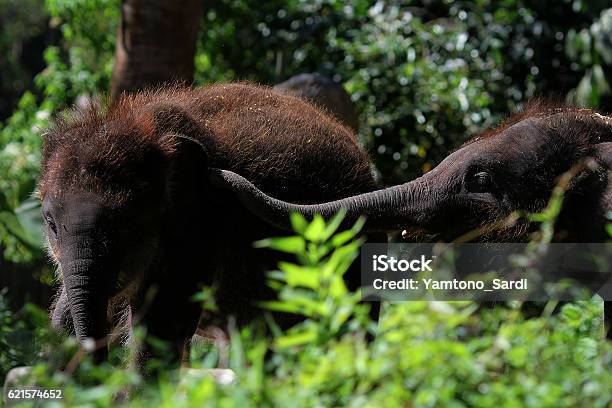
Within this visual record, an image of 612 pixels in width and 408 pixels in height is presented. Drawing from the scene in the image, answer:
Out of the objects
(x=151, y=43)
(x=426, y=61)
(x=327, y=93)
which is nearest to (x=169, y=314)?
(x=327, y=93)

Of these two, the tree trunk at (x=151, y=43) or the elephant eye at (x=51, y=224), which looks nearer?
the elephant eye at (x=51, y=224)

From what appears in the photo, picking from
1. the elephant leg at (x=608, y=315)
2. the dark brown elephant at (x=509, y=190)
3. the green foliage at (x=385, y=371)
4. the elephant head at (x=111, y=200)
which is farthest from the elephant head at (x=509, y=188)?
the green foliage at (x=385, y=371)

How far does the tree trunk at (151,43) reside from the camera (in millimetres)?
9469

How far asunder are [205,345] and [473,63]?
542 centimetres

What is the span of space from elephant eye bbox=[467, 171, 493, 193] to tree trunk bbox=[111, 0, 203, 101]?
4.32 meters

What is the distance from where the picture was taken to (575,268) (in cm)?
567

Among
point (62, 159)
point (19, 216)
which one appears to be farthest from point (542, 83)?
point (62, 159)

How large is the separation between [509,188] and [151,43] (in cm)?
469

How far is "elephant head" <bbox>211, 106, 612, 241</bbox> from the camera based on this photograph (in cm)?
555

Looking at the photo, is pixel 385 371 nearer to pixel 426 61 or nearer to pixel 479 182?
pixel 479 182
